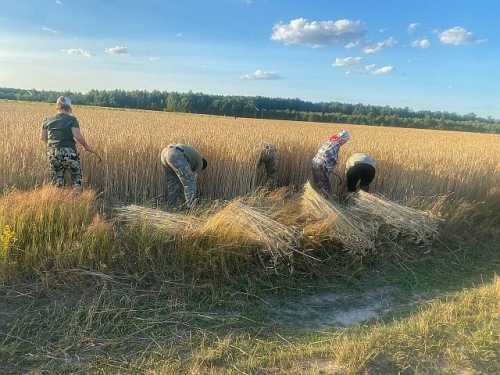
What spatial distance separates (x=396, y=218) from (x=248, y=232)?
8.05 ft

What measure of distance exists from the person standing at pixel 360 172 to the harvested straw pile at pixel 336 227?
141 cm

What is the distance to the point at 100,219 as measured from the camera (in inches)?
182

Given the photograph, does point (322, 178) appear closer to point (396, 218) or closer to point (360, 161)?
point (360, 161)

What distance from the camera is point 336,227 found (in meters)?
5.38

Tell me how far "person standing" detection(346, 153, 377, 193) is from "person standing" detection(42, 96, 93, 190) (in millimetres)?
4078

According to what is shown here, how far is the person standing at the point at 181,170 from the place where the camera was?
5695 mm

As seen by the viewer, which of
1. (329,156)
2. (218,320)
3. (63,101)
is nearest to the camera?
(218,320)

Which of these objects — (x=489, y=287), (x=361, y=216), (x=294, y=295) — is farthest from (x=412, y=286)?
(x=294, y=295)

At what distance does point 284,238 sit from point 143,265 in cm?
167

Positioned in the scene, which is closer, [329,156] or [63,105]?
[63,105]

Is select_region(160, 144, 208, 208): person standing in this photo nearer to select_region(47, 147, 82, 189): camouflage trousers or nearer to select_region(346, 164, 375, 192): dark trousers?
select_region(47, 147, 82, 189): camouflage trousers

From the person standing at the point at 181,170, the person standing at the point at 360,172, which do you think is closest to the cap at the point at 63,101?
the person standing at the point at 181,170

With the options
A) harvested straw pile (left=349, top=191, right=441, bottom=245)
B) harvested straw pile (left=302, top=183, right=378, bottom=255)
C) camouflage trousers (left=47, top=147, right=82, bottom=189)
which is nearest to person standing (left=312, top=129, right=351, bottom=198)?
harvested straw pile (left=349, top=191, right=441, bottom=245)

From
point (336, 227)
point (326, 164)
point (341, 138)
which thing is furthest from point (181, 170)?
point (341, 138)
